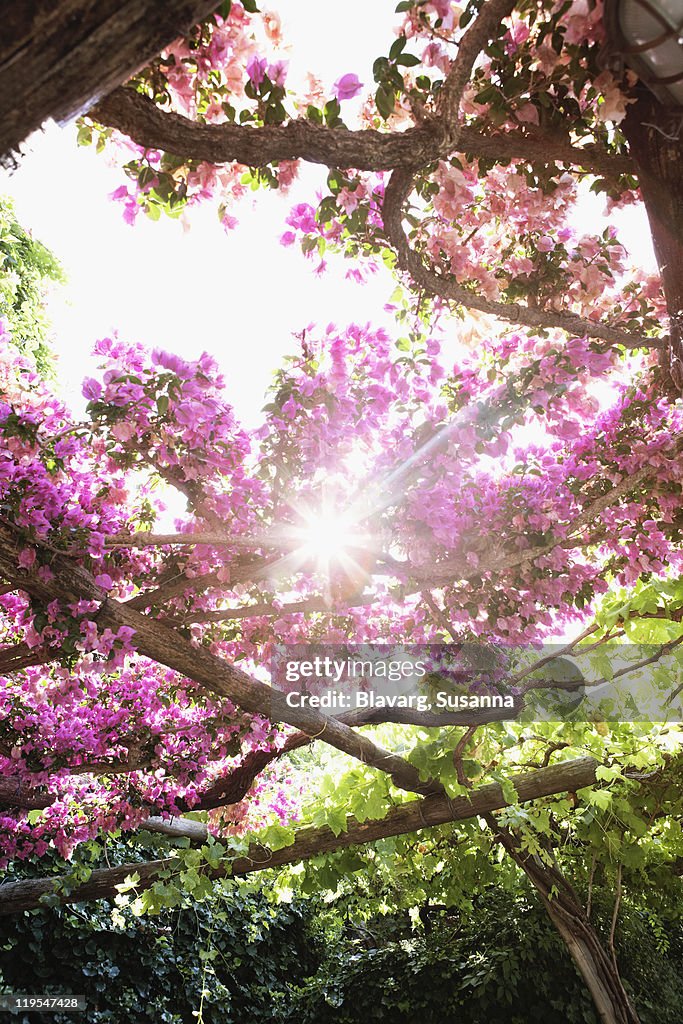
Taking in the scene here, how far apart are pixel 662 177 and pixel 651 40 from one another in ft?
1.16

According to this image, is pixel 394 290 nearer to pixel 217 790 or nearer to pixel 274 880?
pixel 217 790

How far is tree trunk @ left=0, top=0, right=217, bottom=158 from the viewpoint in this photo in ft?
2.45

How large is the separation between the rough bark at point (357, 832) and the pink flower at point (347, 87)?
3.80 m

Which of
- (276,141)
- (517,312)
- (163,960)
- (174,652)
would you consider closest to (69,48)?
(276,141)

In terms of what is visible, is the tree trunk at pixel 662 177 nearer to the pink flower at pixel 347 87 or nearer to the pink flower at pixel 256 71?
the pink flower at pixel 347 87

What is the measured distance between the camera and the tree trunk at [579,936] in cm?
410

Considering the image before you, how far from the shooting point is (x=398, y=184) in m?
1.78

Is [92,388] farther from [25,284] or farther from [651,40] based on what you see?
[25,284]

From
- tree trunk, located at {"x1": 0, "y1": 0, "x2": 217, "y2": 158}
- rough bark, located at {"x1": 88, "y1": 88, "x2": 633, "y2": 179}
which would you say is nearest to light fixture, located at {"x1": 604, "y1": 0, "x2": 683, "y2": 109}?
rough bark, located at {"x1": 88, "y1": 88, "x2": 633, "y2": 179}

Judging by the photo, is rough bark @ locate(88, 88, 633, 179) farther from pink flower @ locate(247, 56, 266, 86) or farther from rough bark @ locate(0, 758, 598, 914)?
rough bark @ locate(0, 758, 598, 914)

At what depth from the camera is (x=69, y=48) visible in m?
0.77

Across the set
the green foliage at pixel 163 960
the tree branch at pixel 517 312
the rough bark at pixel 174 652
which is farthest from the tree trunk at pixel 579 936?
the tree branch at pixel 517 312

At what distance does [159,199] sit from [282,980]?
24.5 feet

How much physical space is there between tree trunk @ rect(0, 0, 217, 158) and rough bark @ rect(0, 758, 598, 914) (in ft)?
13.5
